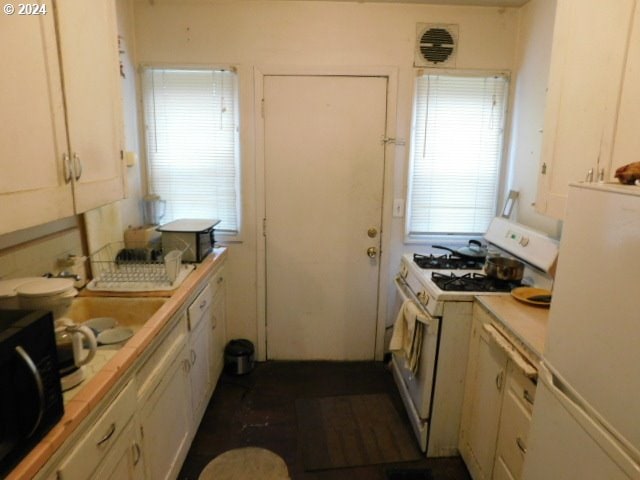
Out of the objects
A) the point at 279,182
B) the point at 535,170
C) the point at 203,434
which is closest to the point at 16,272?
the point at 203,434

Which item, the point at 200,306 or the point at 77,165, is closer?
the point at 77,165

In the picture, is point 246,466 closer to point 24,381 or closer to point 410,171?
point 24,381

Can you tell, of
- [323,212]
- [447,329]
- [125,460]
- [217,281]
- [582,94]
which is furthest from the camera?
[323,212]

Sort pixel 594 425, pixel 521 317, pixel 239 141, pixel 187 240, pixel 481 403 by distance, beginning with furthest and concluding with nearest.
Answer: pixel 239 141, pixel 187 240, pixel 481 403, pixel 521 317, pixel 594 425

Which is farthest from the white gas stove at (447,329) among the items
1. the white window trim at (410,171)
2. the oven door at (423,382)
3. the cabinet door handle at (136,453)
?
the cabinet door handle at (136,453)

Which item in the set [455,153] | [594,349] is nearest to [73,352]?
[594,349]

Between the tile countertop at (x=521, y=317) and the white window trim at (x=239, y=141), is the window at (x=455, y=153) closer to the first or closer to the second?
the tile countertop at (x=521, y=317)

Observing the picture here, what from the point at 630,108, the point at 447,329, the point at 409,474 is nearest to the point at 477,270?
the point at 447,329

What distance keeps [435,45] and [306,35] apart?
871mm

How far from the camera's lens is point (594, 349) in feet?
3.50

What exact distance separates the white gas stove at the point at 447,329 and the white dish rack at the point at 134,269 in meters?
1.35

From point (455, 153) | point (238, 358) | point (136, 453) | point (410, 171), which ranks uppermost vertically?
point (455, 153)

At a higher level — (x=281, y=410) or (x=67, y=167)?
(x=67, y=167)

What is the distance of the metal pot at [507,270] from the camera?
2.25m
